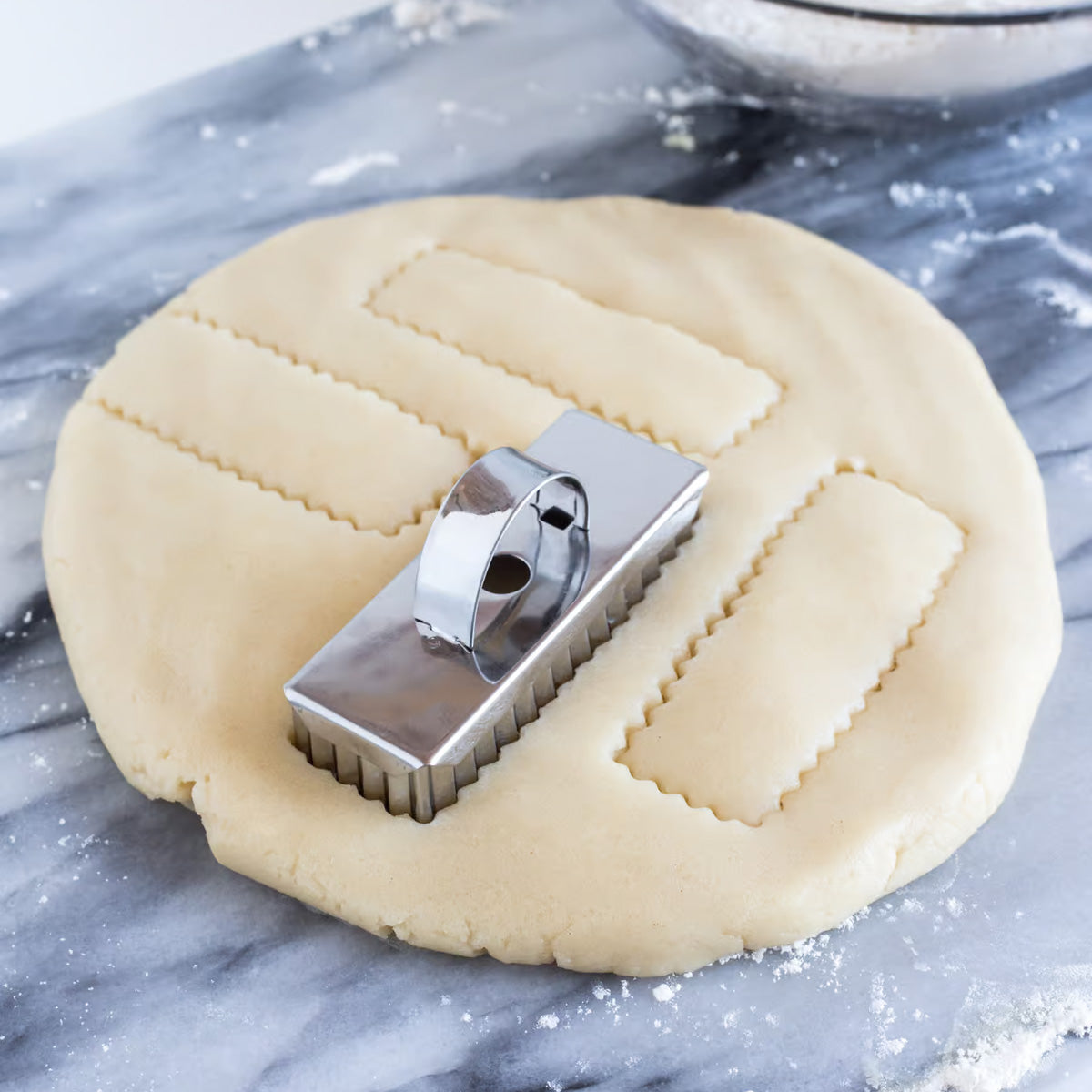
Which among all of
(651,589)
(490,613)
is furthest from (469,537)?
(651,589)

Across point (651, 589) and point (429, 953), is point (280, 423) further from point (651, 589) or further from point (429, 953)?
point (429, 953)

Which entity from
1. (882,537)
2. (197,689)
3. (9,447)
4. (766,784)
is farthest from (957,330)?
(9,447)

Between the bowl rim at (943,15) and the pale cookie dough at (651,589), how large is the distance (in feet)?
0.62

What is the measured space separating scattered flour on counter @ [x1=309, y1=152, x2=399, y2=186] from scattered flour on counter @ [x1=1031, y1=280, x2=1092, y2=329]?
0.68 meters

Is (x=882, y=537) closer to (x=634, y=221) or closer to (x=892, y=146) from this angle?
(x=634, y=221)

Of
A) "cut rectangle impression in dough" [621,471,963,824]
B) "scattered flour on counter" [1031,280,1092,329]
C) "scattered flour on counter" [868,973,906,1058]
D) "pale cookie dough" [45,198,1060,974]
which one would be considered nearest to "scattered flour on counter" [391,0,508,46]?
"pale cookie dough" [45,198,1060,974]

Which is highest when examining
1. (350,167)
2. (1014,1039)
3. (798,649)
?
(350,167)

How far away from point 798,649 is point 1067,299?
56 cm

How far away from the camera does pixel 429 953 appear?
2.60 ft

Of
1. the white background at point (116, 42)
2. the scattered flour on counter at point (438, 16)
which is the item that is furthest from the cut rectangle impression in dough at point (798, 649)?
the white background at point (116, 42)

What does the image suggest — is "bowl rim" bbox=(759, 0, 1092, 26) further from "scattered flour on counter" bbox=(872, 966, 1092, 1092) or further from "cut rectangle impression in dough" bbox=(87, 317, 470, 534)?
"scattered flour on counter" bbox=(872, 966, 1092, 1092)

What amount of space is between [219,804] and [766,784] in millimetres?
344

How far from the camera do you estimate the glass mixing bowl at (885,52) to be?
117 cm

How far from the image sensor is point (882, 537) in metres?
0.93
